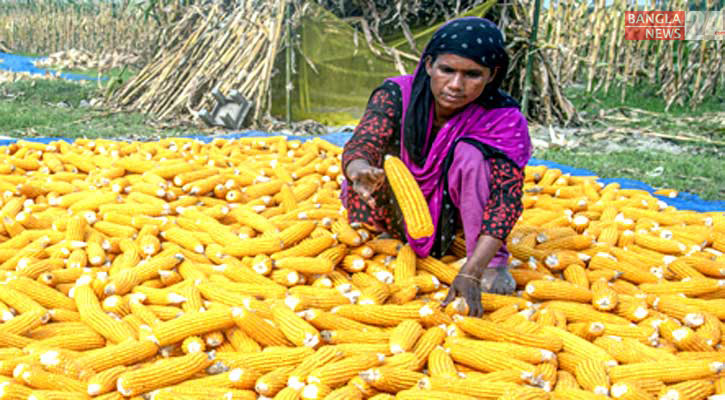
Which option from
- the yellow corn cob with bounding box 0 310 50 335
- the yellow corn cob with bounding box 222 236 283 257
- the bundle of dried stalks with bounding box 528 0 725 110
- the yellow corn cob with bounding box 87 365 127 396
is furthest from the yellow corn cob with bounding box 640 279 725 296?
the bundle of dried stalks with bounding box 528 0 725 110

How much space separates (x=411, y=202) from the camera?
2.41 m

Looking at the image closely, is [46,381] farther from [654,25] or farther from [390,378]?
[654,25]

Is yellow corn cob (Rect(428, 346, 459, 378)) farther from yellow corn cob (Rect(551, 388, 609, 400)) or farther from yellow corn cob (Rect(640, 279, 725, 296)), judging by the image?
yellow corn cob (Rect(640, 279, 725, 296))

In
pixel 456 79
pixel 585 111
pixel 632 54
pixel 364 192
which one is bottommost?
pixel 585 111

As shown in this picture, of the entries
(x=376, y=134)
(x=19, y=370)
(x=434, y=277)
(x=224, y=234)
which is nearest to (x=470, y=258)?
(x=434, y=277)

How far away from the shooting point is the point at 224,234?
2951 millimetres

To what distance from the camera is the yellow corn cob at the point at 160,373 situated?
6.07 feet

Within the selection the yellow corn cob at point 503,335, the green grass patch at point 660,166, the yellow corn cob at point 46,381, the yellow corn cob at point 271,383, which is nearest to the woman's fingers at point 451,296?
the yellow corn cob at point 503,335

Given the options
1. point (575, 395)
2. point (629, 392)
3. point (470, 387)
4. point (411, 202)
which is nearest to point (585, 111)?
point (411, 202)

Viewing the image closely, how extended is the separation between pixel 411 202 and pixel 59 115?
7.24m

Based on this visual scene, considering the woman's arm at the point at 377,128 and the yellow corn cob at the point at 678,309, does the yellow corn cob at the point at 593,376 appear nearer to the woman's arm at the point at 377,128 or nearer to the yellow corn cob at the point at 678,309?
the yellow corn cob at the point at 678,309

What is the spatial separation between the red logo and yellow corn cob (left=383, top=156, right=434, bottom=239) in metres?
9.51

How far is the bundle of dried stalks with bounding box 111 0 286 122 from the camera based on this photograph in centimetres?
739

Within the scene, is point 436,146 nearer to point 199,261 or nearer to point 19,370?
point 199,261
